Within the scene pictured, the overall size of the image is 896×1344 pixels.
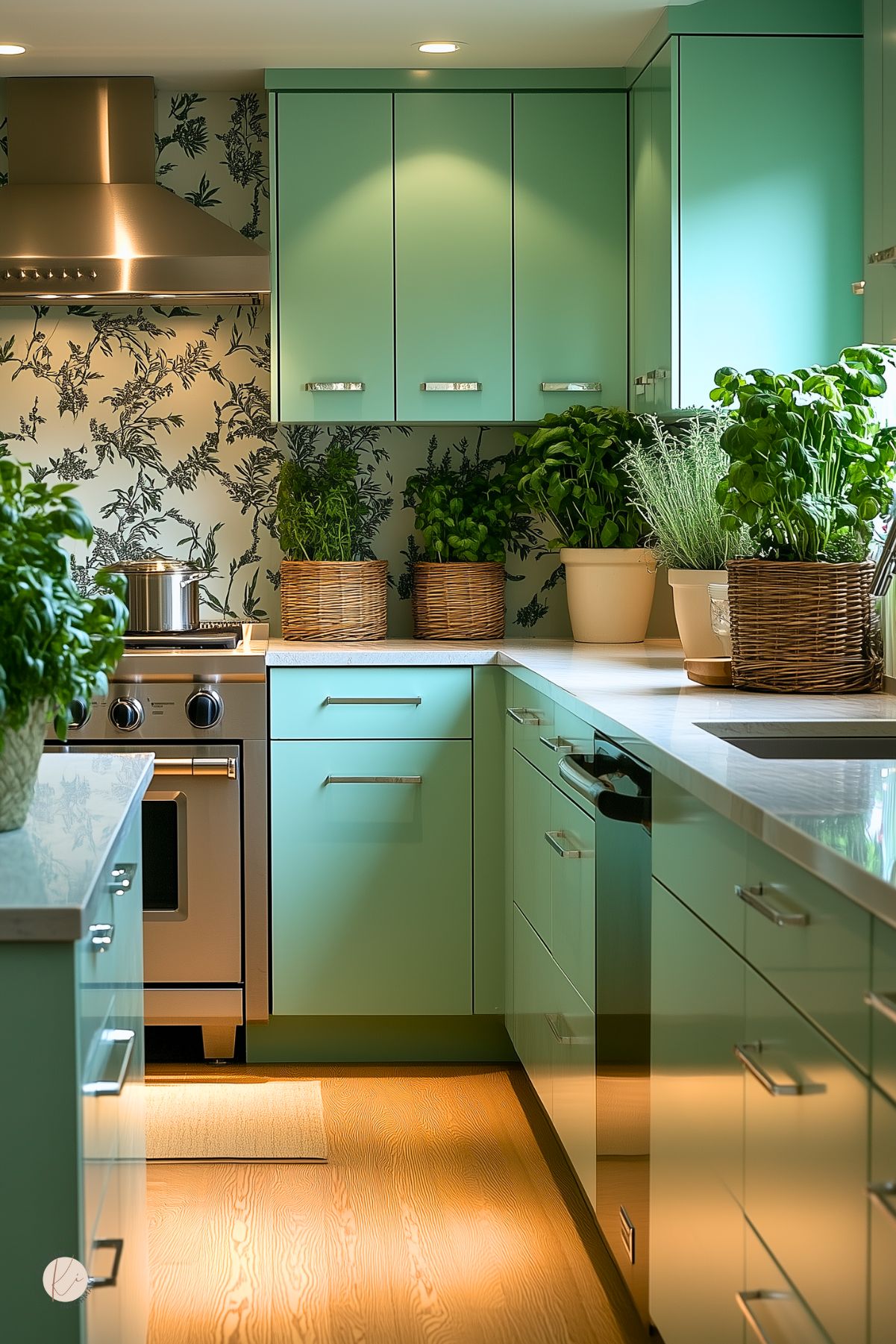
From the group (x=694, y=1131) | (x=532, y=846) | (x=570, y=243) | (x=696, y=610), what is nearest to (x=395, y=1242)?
(x=532, y=846)

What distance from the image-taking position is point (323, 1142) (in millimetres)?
2918

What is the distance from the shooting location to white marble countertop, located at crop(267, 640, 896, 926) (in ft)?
4.05

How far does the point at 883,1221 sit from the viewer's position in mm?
1101

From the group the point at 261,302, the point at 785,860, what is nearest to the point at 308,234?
the point at 261,302

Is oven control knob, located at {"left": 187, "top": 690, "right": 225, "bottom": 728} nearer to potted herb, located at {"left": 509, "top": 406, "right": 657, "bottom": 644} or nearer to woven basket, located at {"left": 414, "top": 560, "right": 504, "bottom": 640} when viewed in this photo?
woven basket, located at {"left": 414, "top": 560, "right": 504, "bottom": 640}

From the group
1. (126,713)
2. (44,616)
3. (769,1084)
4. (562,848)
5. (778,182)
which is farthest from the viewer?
(126,713)

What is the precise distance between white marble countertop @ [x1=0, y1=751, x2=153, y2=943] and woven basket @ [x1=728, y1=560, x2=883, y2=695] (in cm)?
115

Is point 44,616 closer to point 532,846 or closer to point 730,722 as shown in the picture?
point 730,722

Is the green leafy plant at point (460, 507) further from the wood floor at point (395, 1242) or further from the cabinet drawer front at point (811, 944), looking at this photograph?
the cabinet drawer front at point (811, 944)

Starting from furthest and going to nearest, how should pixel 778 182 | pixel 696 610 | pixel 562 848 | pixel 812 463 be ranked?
1. pixel 778 182
2. pixel 696 610
3. pixel 562 848
4. pixel 812 463

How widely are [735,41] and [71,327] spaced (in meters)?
1.88

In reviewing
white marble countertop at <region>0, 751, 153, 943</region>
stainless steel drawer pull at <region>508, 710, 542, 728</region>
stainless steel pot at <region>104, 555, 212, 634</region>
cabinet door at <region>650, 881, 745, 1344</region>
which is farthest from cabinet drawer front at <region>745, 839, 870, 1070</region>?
stainless steel pot at <region>104, 555, 212, 634</region>

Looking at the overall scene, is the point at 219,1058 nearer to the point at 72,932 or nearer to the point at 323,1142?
the point at 323,1142

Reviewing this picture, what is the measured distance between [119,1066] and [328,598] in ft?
7.28
